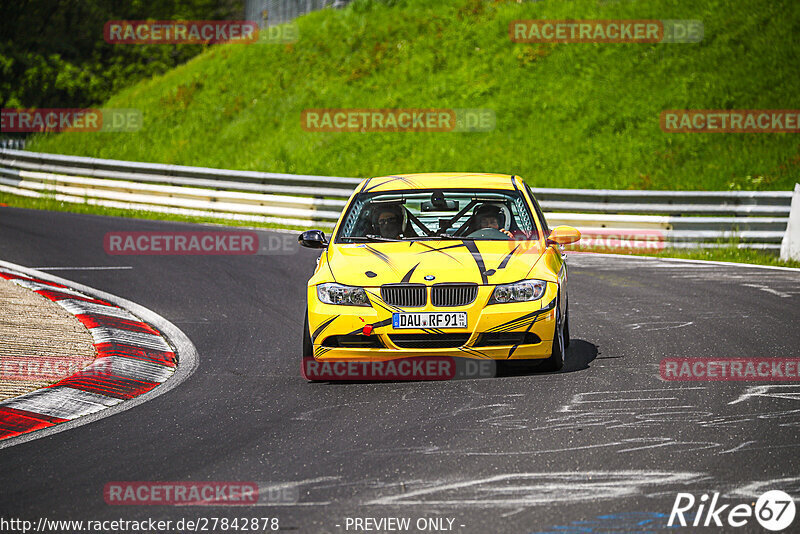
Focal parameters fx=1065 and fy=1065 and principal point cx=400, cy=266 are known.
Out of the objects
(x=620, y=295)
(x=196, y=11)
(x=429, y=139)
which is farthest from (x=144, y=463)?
(x=196, y=11)

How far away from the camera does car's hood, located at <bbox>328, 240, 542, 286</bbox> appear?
26.3 feet

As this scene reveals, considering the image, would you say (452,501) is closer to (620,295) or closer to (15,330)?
(15,330)

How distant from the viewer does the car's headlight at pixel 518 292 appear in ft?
26.1

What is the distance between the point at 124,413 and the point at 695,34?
2467cm

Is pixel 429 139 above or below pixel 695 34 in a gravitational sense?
below

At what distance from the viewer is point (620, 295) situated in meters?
12.8

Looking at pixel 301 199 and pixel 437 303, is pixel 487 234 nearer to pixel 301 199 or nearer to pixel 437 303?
pixel 437 303
